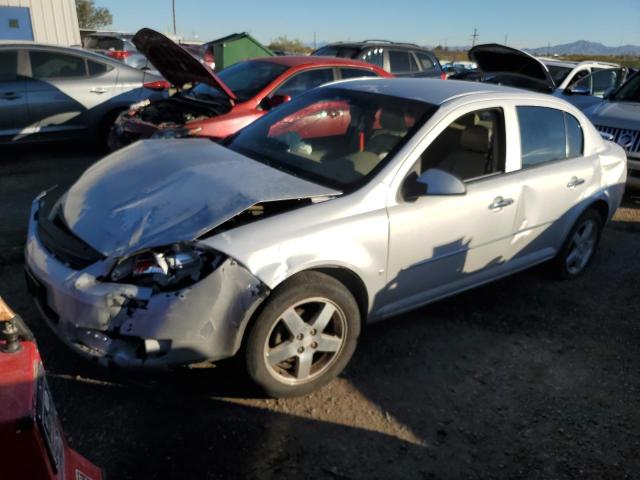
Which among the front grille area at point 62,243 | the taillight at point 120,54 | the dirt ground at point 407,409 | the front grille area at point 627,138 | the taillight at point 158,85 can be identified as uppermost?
the taillight at point 120,54

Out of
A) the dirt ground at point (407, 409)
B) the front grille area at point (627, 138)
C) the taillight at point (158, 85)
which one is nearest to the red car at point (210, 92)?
the taillight at point (158, 85)

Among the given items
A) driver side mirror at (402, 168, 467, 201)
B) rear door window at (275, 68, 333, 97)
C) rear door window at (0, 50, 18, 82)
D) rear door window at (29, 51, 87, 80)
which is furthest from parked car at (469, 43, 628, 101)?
rear door window at (0, 50, 18, 82)

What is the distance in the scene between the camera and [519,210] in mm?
3678

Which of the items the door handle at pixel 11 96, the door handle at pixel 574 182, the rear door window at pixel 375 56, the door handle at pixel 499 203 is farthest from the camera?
the rear door window at pixel 375 56

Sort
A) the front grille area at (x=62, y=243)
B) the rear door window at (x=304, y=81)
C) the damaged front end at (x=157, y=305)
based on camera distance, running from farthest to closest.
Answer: the rear door window at (x=304, y=81) → the front grille area at (x=62, y=243) → the damaged front end at (x=157, y=305)

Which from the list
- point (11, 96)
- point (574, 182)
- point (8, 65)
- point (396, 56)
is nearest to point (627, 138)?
point (574, 182)

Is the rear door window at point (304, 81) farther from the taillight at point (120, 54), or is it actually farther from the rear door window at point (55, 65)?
the taillight at point (120, 54)

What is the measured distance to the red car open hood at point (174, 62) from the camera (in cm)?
556

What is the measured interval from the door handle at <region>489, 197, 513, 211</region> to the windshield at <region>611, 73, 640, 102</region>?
5.00m

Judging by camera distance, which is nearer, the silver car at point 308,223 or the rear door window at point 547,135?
the silver car at point 308,223

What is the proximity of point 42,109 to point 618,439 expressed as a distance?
7220mm

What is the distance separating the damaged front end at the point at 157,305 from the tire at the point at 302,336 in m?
0.13

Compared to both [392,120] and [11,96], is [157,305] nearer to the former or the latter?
[392,120]

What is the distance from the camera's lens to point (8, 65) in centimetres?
696
